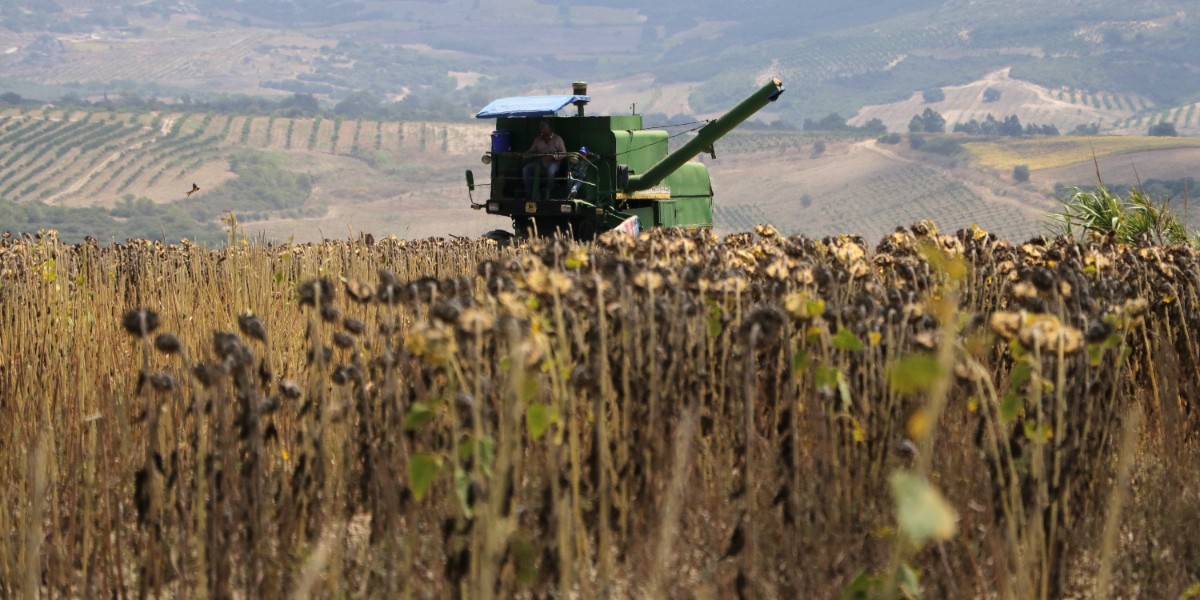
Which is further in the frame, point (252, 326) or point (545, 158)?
point (545, 158)

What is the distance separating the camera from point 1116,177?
186 meters

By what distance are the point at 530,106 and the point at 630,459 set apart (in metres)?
15.3

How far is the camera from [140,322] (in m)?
3.12

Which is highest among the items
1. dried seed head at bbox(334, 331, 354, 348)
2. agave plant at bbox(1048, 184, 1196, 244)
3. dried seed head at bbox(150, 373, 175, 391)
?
dried seed head at bbox(334, 331, 354, 348)

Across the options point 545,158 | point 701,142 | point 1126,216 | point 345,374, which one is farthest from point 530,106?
point 345,374

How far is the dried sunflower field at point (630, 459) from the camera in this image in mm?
3164

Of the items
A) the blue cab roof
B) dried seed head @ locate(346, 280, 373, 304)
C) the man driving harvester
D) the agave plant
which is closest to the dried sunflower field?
dried seed head @ locate(346, 280, 373, 304)

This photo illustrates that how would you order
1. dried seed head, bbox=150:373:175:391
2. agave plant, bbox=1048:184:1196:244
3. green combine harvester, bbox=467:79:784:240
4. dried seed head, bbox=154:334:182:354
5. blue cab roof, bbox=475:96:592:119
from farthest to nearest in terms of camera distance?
blue cab roof, bbox=475:96:592:119, green combine harvester, bbox=467:79:784:240, agave plant, bbox=1048:184:1196:244, dried seed head, bbox=150:373:175:391, dried seed head, bbox=154:334:182:354

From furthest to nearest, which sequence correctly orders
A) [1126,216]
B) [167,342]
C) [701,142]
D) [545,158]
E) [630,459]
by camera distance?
[701,142]
[545,158]
[1126,216]
[630,459]
[167,342]

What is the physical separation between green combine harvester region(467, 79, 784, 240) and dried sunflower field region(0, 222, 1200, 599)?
43.6 ft

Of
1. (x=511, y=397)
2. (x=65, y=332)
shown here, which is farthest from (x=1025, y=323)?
(x=65, y=332)

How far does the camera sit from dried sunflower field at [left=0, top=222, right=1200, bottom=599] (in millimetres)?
3164

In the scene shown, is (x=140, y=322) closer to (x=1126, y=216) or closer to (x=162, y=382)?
(x=162, y=382)

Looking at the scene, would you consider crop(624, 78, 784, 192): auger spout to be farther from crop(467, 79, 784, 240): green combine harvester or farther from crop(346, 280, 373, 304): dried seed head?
crop(346, 280, 373, 304): dried seed head
